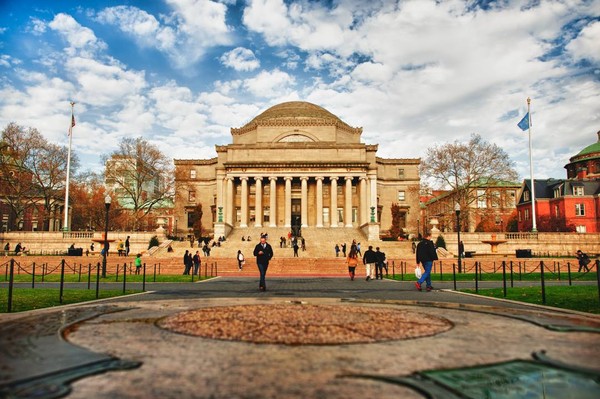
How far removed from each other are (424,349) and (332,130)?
7379cm

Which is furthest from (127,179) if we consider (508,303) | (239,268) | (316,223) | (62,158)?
(508,303)

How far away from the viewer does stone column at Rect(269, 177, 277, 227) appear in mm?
68438

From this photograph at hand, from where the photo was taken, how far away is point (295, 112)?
82.8 metres

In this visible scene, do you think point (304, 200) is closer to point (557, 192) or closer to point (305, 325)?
point (557, 192)

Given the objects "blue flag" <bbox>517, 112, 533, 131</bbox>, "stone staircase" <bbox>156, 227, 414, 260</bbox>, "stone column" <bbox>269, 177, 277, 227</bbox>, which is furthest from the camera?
"stone column" <bbox>269, 177, 277, 227</bbox>

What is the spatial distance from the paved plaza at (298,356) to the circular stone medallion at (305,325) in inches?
0.9

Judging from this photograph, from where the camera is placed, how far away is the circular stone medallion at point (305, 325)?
6.39 meters

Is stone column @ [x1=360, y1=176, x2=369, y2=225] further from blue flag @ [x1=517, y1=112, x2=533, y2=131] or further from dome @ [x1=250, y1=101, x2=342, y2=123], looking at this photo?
blue flag @ [x1=517, y1=112, x2=533, y2=131]

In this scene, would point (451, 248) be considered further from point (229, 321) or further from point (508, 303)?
point (229, 321)

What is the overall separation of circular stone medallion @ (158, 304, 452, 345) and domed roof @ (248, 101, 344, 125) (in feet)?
236

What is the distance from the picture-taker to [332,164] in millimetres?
70375

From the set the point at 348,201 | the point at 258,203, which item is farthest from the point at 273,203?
the point at 348,201

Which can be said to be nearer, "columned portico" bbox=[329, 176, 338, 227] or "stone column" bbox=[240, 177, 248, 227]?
"columned portico" bbox=[329, 176, 338, 227]

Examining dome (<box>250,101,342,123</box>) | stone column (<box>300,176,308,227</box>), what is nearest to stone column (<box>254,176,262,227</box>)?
stone column (<box>300,176,308,227</box>)
